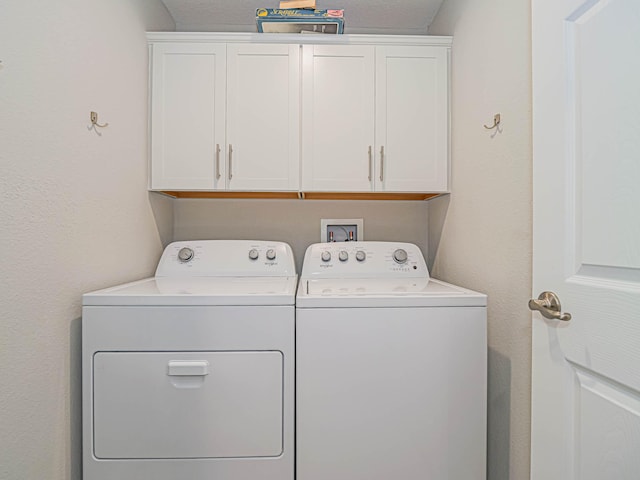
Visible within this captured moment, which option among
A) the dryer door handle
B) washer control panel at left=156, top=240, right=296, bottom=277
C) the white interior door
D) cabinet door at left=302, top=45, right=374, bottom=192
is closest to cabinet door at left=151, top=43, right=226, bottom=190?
washer control panel at left=156, top=240, right=296, bottom=277

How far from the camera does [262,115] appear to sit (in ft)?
5.41

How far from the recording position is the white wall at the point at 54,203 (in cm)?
92

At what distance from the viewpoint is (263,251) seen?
1.73 metres

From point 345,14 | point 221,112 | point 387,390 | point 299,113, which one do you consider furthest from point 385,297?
point 345,14

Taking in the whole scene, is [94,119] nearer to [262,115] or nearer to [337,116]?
[262,115]

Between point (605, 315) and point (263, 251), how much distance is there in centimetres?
135

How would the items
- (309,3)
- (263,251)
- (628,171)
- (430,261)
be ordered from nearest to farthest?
1. (628,171)
2. (309,3)
3. (263,251)
4. (430,261)

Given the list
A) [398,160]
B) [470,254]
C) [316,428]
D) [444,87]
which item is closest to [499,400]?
[470,254]

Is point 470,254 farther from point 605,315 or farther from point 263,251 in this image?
point 263,251

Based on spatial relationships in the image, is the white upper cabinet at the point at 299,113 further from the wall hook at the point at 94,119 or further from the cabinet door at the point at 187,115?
the wall hook at the point at 94,119

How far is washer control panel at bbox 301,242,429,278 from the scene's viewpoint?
1.67 m

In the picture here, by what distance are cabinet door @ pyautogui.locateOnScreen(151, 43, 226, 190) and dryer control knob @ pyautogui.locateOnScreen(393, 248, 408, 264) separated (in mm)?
924

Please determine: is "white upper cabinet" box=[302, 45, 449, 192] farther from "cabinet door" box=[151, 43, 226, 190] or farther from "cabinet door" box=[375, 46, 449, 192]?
"cabinet door" box=[151, 43, 226, 190]

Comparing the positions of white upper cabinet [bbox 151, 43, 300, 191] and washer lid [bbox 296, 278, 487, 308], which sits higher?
white upper cabinet [bbox 151, 43, 300, 191]
